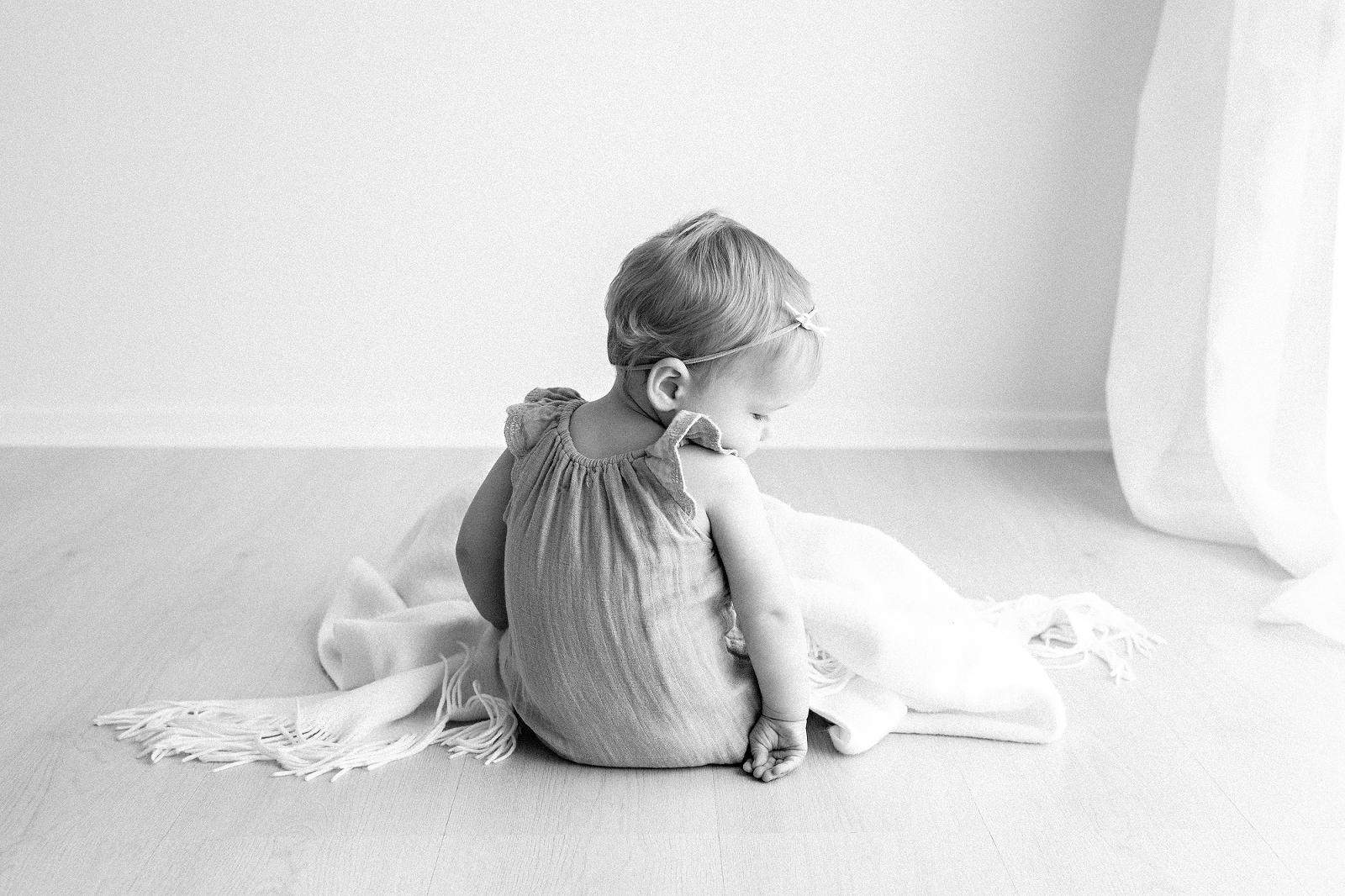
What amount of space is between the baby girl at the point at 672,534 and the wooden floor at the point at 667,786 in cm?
7

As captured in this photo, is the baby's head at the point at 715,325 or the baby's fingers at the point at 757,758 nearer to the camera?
the baby's head at the point at 715,325

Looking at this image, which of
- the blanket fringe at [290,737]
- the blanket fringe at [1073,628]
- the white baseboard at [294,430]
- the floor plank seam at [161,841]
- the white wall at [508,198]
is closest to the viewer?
the floor plank seam at [161,841]

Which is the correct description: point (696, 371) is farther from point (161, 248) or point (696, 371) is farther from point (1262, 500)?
point (161, 248)

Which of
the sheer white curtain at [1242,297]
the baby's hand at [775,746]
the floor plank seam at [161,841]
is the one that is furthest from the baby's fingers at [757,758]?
the sheer white curtain at [1242,297]

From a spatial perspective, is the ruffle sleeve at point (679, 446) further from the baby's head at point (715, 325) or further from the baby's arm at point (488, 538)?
the baby's arm at point (488, 538)

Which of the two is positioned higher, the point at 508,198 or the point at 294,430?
the point at 508,198

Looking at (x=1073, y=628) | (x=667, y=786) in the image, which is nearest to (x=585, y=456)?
(x=667, y=786)

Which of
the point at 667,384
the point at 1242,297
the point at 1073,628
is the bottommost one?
the point at 1073,628

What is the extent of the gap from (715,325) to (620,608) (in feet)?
1.02

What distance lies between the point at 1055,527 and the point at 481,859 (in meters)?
1.37

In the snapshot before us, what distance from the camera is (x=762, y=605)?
56.1 inches

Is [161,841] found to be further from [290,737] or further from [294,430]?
[294,430]

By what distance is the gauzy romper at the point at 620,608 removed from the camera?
1396 mm

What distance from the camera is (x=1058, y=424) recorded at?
2.88 m
